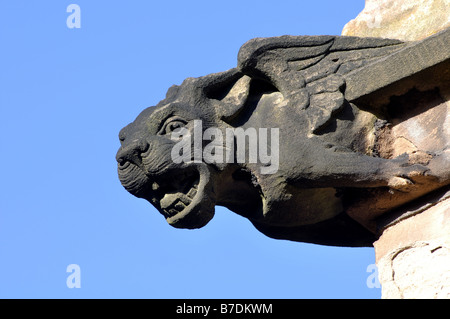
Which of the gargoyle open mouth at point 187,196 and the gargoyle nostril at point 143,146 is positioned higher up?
the gargoyle nostril at point 143,146

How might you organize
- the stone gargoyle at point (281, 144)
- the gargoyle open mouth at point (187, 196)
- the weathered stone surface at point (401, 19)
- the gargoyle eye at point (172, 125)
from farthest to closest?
the weathered stone surface at point (401, 19) < the gargoyle eye at point (172, 125) < the gargoyle open mouth at point (187, 196) < the stone gargoyle at point (281, 144)

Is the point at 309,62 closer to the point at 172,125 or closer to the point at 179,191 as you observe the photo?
the point at 172,125

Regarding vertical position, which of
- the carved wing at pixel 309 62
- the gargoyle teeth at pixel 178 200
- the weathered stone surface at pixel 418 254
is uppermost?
the carved wing at pixel 309 62

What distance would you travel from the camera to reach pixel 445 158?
4574 mm

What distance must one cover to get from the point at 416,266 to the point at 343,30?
165 centimetres

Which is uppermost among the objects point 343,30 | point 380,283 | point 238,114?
point 343,30

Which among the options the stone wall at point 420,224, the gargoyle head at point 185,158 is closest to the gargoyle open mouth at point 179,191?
the gargoyle head at point 185,158

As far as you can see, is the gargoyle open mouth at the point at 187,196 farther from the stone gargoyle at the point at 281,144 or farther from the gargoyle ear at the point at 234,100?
the gargoyle ear at the point at 234,100

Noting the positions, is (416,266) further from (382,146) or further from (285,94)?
(285,94)

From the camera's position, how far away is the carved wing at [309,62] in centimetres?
500

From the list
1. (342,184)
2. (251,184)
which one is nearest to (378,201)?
(342,184)

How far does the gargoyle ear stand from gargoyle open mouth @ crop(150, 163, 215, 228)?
0.32m

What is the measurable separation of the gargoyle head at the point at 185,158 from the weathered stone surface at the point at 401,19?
2.77 feet

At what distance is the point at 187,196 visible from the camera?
16.4 feet
